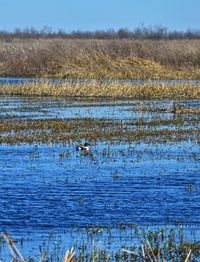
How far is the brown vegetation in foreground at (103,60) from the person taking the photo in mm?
58781

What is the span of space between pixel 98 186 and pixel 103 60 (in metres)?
42.5

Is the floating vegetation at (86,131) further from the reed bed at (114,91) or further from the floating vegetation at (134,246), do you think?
the reed bed at (114,91)

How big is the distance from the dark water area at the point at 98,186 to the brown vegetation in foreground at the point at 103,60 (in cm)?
3432

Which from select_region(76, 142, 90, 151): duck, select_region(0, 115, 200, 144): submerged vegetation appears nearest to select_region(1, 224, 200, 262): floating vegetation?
select_region(76, 142, 90, 151): duck

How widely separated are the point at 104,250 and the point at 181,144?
12290 millimetres

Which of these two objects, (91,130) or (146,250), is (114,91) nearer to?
(91,130)

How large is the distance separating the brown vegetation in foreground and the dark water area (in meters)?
34.3

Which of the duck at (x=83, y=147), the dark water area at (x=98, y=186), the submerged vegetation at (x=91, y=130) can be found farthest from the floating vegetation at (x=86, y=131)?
the duck at (x=83, y=147)

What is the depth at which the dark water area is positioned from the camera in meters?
14.5

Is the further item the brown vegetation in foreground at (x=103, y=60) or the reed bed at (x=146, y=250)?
the brown vegetation in foreground at (x=103, y=60)

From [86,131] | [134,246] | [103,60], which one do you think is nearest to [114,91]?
[86,131]

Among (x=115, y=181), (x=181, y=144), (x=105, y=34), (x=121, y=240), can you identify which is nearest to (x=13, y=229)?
(x=121, y=240)

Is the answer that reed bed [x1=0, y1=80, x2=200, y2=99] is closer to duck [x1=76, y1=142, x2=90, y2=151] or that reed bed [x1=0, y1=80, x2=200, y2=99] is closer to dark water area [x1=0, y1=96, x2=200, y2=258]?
dark water area [x1=0, y1=96, x2=200, y2=258]

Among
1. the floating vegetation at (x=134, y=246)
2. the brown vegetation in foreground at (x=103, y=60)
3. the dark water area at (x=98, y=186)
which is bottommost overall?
the dark water area at (x=98, y=186)
